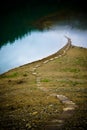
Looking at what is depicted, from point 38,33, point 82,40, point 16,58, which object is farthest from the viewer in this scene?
point 38,33

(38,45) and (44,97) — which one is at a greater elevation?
(44,97)

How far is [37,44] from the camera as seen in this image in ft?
193

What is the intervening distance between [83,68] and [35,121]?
17.7m

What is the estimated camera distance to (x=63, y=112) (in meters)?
17.7

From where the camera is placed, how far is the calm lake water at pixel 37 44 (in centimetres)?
4794

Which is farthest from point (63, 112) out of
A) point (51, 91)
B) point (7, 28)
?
point (7, 28)

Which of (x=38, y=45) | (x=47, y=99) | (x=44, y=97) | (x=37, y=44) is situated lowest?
(x=37, y=44)

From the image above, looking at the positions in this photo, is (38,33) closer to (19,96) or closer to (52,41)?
(52,41)

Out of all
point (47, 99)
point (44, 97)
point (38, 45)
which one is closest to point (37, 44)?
point (38, 45)

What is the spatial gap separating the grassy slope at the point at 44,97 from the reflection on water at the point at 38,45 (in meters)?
10.7

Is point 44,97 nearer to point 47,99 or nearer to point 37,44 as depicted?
point 47,99

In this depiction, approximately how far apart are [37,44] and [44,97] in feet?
123

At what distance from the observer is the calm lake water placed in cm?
4794

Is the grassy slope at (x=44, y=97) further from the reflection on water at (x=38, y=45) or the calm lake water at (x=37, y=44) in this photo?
the calm lake water at (x=37, y=44)
